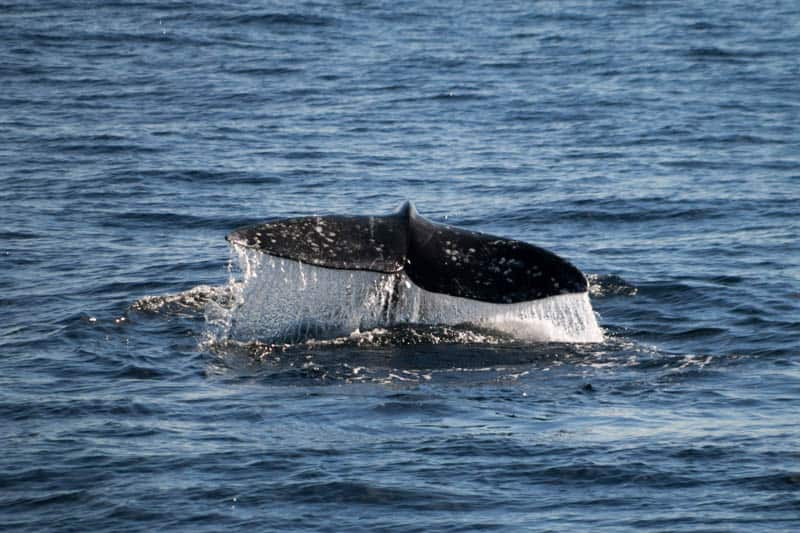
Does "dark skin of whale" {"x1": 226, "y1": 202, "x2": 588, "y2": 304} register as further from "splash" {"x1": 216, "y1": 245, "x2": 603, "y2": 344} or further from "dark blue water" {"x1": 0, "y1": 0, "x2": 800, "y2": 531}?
"dark blue water" {"x1": 0, "y1": 0, "x2": 800, "y2": 531}

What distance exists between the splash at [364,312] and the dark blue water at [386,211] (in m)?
0.22

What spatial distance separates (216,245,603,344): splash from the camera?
31.8 ft

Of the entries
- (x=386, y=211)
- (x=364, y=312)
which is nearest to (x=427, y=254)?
(x=364, y=312)

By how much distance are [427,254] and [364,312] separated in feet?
2.38

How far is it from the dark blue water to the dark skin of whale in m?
0.54

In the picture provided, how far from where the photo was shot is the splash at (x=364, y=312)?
970 centimetres

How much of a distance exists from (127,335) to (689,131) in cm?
1182

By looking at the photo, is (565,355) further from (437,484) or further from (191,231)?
(191,231)

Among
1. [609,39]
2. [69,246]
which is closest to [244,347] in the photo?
[69,246]

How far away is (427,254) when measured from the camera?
9.59 m

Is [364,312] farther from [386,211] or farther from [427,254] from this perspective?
[386,211]

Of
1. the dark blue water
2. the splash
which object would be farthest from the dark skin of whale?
the dark blue water

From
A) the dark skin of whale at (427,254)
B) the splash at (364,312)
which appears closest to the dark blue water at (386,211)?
the splash at (364,312)

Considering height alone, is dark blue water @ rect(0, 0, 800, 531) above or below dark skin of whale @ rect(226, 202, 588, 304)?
below
